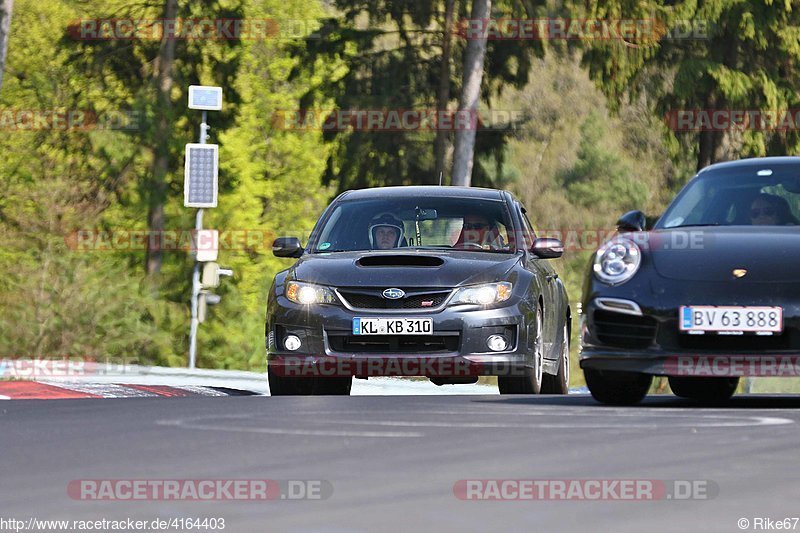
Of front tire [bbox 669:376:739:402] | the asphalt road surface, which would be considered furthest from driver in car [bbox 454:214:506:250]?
the asphalt road surface

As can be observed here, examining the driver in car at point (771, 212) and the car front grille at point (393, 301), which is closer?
the driver in car at point (771, 212)

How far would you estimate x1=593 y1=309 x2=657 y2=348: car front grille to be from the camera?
11.0 metres

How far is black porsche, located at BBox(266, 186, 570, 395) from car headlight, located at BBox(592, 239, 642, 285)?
4.93 feet

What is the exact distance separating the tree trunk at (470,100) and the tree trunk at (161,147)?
48.0 feet

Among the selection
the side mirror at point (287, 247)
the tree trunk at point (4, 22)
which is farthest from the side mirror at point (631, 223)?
the tree trunk at point (4, 22)

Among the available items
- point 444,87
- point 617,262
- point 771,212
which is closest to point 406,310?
point 617,262

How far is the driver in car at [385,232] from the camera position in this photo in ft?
45.2

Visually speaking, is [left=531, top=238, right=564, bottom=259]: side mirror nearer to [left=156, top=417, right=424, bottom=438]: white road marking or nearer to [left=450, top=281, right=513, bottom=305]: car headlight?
[left=450, top=281, right=513, bottom=305]: car headlight

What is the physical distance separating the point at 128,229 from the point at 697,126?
2144cm

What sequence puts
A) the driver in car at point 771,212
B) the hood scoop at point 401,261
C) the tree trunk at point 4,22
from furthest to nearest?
the tree trunk at point 4,22, the hood scoop at point 401,261, the driver in car at point 771,212

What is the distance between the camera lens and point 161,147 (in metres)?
48.7

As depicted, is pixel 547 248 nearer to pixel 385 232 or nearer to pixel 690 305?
pixel 385 232

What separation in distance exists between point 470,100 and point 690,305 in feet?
75.9

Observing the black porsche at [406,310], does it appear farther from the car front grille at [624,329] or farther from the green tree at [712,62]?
the green tree at [712,62]
